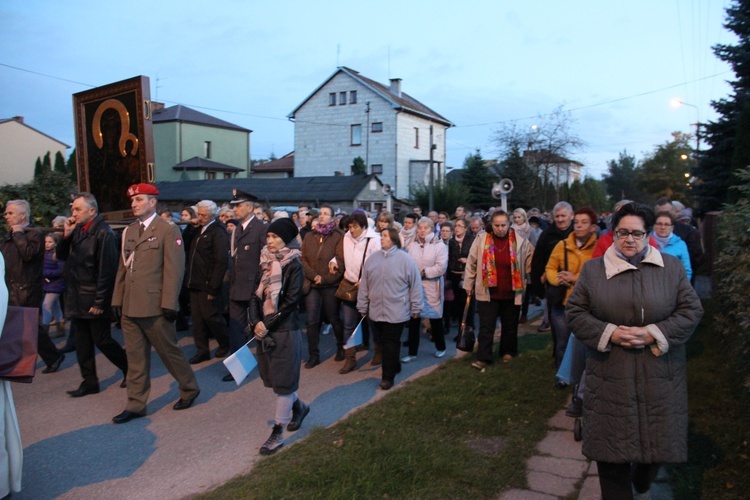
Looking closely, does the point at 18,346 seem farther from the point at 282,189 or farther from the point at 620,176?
the point at 620,176

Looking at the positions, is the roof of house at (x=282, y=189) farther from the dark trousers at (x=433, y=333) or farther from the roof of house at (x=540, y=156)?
the dark trousers at (x=433, y=333)

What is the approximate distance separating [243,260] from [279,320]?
2.85m

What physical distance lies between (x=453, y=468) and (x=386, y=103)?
48.6 meters

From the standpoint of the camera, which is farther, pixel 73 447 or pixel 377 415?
pixel 377 415

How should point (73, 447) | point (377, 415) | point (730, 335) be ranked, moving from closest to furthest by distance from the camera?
point (73, 447), point (377, 415), point (730, 335)

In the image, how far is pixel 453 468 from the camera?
16.0 feet

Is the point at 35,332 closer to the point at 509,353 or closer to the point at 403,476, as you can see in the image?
the point at 403,476

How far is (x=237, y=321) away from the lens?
8.22 m

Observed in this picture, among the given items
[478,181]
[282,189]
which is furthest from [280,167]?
[478,181]

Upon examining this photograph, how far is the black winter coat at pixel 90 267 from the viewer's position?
659cm

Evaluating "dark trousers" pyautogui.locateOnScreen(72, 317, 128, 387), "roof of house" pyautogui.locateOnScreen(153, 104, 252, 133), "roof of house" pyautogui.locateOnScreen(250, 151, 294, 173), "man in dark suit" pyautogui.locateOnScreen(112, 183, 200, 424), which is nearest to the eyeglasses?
"man in dark suit" pyautogui.locateOnScreen(112, 183, 200, 424)

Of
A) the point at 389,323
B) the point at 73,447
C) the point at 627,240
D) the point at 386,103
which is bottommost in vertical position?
the point at 73,447

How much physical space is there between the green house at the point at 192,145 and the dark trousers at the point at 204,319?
159 feet

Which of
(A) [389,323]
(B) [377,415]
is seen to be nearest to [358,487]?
(B) [377,415]
